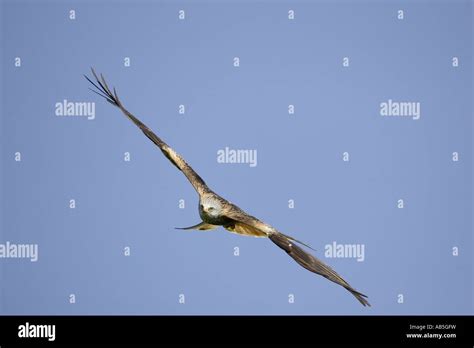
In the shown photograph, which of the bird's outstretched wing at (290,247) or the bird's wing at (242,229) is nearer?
the bird's outstretched wing at (290,247)

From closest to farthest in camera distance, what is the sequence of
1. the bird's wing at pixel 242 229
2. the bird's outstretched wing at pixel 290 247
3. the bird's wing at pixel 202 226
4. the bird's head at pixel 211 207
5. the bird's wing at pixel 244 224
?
the bird's outstretched wing at pixel 290 247
the bird's wing at pixel 244 224
the bird's wing at pixel 242 229
the bird's head at pixel 211 207
the bird's wing at pixel 202 226

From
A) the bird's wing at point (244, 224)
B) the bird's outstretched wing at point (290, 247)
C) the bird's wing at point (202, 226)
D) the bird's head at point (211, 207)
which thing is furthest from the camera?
the bird's wing at point (202, 226)

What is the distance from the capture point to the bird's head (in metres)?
12.7

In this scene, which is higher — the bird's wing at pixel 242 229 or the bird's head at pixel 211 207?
the bird's head at pixel 211 207

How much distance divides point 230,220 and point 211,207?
32 centimetres

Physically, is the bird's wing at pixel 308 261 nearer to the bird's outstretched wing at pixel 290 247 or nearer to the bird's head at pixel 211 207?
the bird's outstretched wing at pixel 290 247

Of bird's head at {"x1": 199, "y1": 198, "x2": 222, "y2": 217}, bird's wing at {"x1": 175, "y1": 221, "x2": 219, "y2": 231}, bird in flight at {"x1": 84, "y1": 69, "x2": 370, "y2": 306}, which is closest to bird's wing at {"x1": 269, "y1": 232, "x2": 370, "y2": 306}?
bird in flight at {"x1": 84, "y1": 69, "x2": 370, "y2": 306}

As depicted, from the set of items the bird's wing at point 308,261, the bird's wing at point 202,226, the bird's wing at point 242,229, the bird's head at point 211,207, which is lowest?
the bird's wing at point 308,261

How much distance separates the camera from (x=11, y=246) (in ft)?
70.0

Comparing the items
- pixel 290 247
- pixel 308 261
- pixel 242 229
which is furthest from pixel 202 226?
pixel 308 261

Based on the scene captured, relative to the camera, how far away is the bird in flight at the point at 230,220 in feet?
35.6

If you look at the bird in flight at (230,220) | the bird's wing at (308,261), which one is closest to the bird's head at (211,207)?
the bird in flight at (230,220)

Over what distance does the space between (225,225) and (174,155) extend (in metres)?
1.91
